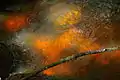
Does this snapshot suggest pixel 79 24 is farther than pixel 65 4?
No

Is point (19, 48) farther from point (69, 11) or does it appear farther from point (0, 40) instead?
point (69, 11)

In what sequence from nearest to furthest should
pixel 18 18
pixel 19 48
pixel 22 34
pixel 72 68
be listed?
pixel 72 68 < pixel 19 48 < pixel 22 34 < pixel 18 18

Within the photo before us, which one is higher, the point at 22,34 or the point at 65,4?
the point at 65,4

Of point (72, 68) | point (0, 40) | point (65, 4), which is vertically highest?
point (65, 4)

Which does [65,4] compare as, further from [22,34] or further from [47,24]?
[22,34]

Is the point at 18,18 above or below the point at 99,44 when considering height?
above

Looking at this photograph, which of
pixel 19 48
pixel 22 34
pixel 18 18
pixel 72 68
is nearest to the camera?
pixel 72 68

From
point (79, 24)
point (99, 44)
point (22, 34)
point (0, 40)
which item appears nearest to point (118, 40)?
point (99, 44)

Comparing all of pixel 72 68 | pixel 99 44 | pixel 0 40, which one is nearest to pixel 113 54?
pixel 99 44

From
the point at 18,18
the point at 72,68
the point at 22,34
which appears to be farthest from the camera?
the point at 18,18
